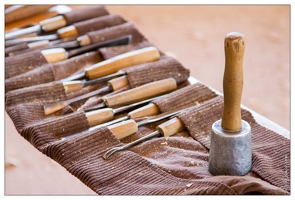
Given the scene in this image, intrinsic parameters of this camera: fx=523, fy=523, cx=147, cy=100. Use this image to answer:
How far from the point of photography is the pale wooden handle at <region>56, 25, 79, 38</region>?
120 cm

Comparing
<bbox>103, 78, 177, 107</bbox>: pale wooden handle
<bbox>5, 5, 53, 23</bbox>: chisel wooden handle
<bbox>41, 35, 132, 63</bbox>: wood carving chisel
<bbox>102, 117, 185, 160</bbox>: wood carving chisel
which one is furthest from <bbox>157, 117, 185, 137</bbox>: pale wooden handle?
<bbox>5, 5, 53, 23</bbox>: chisel wooden handle

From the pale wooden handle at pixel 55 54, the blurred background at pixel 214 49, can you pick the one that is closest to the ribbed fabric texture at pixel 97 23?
the pale wooden handle at pixel 55 54

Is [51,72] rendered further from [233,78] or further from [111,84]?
[233,78]

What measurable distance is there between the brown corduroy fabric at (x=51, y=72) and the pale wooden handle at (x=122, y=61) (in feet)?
0.19

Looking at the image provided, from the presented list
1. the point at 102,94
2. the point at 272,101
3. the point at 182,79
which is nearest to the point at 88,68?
the point at 102,94

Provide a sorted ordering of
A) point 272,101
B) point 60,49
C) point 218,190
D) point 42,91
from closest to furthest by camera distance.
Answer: point 218,190 → point 42,91 → point 60,49 → point 272,101

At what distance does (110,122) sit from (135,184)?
0.18 metres

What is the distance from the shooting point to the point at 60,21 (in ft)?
4.11

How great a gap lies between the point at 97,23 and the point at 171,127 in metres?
0.47

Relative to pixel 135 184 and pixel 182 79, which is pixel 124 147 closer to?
pixel 135 184

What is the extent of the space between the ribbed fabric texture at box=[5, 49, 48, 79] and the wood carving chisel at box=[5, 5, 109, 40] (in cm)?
13

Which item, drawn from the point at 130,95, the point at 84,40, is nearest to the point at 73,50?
the point at 84,40

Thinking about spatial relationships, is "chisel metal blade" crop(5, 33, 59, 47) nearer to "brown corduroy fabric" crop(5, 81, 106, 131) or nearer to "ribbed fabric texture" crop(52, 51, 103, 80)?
"ribbed fabric texture" crop(52, 51, 103, 80)

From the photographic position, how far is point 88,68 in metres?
1.05
